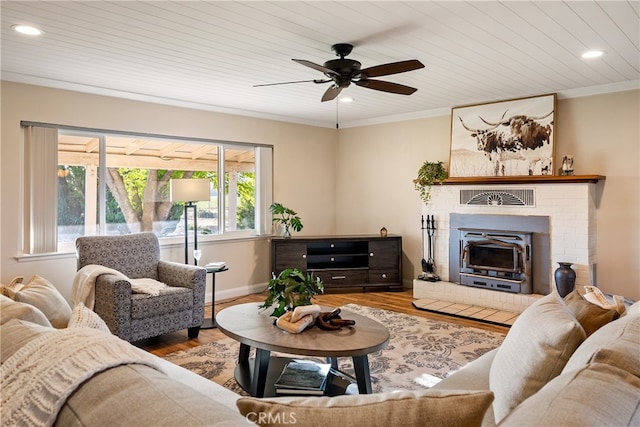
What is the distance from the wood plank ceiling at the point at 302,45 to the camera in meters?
2.67

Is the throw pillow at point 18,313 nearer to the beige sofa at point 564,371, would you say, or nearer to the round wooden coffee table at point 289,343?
the round wooden coffee table at point 289,343

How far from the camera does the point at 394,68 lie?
309 centimetres

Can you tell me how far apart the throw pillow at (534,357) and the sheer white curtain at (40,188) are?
4175mm

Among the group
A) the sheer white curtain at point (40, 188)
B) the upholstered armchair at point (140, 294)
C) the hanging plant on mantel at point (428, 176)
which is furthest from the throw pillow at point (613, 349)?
the sheer white curtain at point (40, 188)

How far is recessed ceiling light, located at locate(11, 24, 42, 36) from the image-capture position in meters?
2.90

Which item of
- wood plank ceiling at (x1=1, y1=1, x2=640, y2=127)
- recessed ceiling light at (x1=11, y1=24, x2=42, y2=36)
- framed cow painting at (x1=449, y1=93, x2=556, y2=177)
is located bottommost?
framed cow painting at (x1=449, y1=93, x2=556, y2=177)

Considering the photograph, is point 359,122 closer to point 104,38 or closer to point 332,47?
point 332,47

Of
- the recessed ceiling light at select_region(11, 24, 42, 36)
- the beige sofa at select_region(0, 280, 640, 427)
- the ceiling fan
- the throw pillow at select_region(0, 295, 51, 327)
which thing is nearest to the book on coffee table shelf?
the throw pillow at select_region(0, 295, 51, 327)

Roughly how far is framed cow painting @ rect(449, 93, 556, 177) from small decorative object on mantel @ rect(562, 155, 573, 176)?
0.14 m

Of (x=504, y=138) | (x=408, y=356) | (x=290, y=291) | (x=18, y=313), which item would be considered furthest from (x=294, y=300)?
(x=504, y=138)

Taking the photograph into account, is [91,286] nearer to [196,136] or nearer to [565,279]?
[196,136]

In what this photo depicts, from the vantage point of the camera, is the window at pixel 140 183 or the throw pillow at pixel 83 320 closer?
the throw pillow at pixel 83 320

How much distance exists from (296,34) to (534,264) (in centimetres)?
363

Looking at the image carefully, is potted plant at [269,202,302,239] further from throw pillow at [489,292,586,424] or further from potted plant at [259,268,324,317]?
throw pillow at [489,292,586,424]
